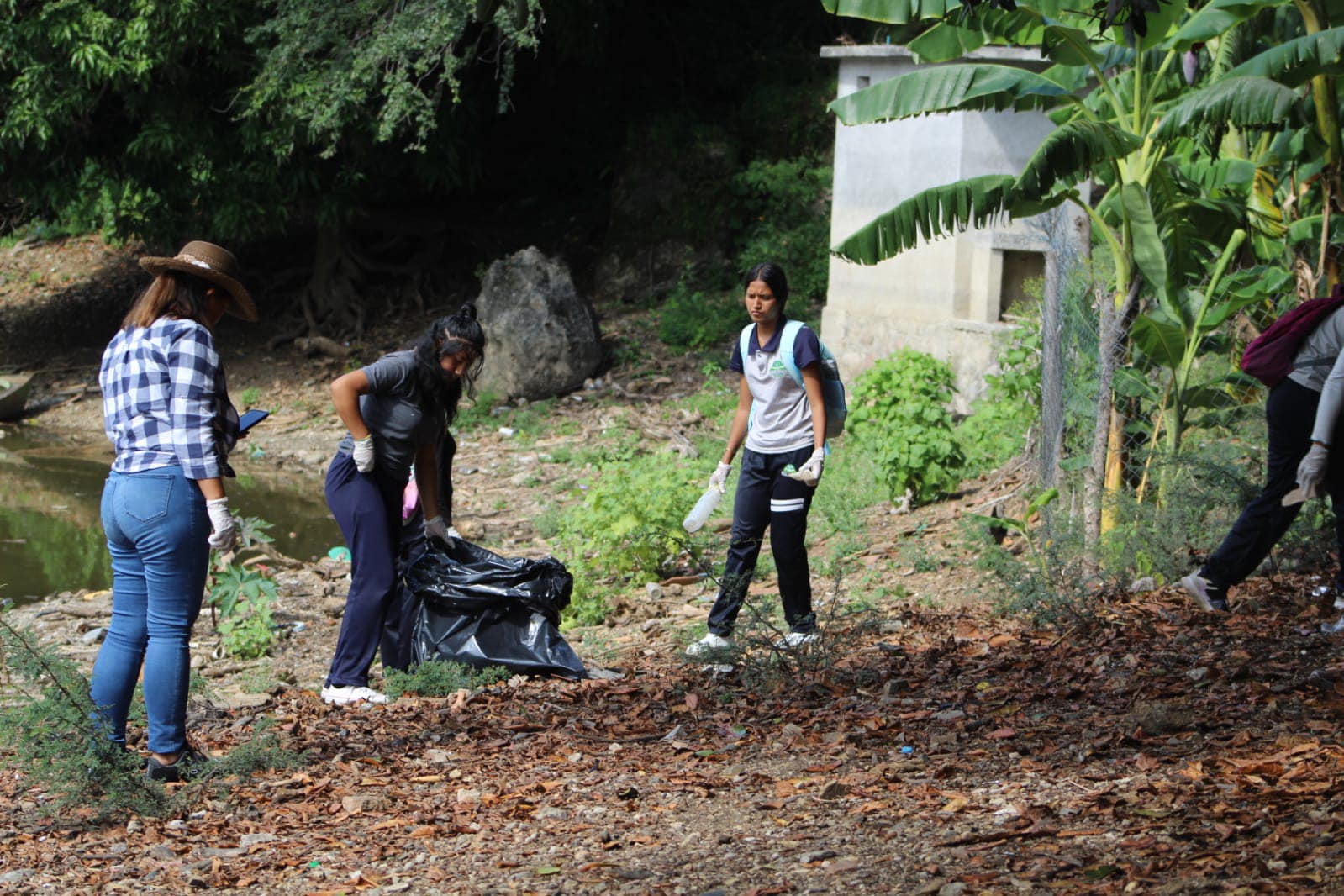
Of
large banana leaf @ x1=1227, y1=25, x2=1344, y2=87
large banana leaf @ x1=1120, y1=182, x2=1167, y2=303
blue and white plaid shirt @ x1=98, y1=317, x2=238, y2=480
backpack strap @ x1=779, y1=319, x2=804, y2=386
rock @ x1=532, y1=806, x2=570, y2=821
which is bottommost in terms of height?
rock @ x1=532, y1=806, x2=570, y2=821

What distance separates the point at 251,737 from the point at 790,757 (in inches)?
84.5

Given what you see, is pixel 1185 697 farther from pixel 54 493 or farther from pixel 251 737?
pixel 54 493

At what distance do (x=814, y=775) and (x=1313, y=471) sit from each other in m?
2.79

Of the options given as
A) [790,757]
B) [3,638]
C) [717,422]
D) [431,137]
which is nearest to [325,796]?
[3,638]

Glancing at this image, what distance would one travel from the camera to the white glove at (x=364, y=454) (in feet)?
19.3

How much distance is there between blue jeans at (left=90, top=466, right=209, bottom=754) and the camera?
459cm

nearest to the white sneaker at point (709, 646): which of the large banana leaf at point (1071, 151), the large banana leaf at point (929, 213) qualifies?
the large banana leaf at point (929, 213)

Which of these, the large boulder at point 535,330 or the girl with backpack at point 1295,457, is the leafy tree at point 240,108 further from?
the girl with backpack at point 1295,457

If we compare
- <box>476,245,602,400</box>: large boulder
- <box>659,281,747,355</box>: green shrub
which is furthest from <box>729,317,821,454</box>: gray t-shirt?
<box>659,281,747,355</box>: green shrub

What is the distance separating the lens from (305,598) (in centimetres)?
896

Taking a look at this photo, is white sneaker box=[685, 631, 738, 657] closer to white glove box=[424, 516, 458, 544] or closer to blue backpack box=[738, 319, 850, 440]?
blue backpack box=[738, 319, 850, 440]

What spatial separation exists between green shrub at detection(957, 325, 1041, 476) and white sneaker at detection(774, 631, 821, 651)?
3727 millimetres

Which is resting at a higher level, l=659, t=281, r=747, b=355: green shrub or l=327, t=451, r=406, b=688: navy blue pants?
l=659, t=281, r=747, b=355: green shrub

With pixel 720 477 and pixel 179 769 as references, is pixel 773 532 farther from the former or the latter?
pixel 179 769
